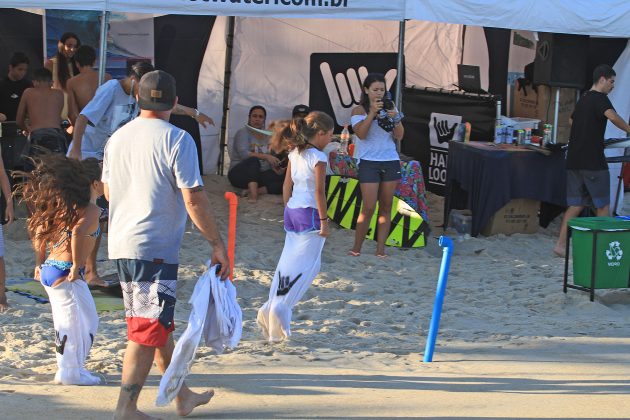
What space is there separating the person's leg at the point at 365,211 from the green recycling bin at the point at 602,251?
2022 mm

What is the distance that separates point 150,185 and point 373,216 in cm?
619

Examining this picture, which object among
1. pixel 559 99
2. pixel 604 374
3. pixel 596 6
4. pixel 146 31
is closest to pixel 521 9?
pixel 596 6

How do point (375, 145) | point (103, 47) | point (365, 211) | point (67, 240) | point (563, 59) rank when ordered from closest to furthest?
1. point (67, 240)
2. point (103, 47)
3. point (375, 145)
4. point (365, 211)
5. point (563, 59)

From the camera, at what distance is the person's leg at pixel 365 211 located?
31.7 ft

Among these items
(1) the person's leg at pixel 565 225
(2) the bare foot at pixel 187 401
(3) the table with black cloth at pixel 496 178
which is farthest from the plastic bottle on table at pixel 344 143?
(2) the bare foot at pixel 187 401

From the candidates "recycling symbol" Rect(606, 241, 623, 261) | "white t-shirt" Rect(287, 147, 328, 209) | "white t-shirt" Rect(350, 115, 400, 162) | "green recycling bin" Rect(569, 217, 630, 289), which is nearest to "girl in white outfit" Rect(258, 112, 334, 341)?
"white t-shirt" Rect(287, 147, 328, 209)

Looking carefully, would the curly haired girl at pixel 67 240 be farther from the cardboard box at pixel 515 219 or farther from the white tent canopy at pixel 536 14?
the cardboard box at pixel 515 219

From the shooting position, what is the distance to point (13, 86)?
1114 centimetres

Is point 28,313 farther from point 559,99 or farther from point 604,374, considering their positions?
point 559,99

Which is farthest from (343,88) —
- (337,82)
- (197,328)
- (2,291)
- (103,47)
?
(197,328)

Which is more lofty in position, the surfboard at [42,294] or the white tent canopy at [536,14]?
the white tent canopy at [536,14]

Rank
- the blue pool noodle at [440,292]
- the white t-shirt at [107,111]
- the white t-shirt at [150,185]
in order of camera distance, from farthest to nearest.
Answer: the white t-shirt at [107,111] < the blue pool noodle at [440,292] < the white t-shirt at [150,185]

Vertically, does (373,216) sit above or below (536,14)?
below

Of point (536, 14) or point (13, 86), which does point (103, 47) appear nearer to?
point (13, 86)
